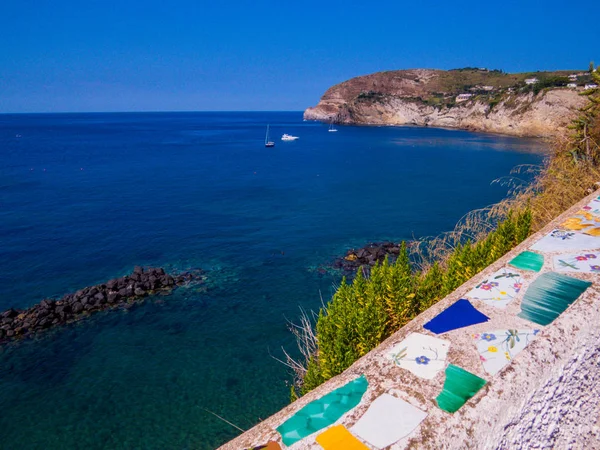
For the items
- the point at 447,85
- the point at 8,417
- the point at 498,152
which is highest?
the point at 447,85

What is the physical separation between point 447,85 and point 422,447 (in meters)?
181

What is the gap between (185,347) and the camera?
16.3 m

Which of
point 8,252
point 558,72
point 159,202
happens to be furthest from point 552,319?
point 558,72

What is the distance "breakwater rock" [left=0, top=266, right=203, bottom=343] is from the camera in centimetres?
1766

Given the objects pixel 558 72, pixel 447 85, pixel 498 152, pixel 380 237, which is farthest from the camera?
pixel 447 85

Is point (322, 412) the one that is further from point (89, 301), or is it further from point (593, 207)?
point (89, 301)

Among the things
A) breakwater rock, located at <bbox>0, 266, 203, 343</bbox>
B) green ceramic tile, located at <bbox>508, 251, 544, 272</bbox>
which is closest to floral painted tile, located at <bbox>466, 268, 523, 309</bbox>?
green ceramic tile, located at <bbox>508, 251, 544, 272</bbox>

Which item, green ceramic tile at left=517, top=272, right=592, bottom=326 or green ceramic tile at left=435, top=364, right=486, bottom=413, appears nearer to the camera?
green ceramic tile at left=435, top=364, right=486, bottom=413

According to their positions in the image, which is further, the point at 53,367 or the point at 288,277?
the point at 288,277

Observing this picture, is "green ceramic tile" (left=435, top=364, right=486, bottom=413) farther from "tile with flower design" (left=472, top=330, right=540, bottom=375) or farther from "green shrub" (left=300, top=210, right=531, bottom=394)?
"green shrub" (left=300, top=210, right=531, bottom=394)

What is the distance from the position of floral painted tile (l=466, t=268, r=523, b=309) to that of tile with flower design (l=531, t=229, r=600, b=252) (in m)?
1.30

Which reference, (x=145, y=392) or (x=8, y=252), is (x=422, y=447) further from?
(x=8, y=252)

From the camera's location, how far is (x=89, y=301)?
19.6 m

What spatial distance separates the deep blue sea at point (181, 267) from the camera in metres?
12.8
